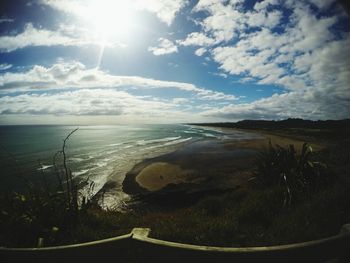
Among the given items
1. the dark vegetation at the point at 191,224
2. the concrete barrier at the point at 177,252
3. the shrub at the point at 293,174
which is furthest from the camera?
the shrub at the point at 293,174

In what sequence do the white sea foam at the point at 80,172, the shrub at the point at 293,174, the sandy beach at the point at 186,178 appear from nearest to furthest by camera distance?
the shrub at the point at 293,174, the sandy beach at the point at 186,178, the white sea foam at the point at 80,172

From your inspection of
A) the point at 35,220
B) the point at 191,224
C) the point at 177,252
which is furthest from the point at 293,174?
the point at 35,220

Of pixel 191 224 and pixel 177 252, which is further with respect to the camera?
pixel 191 224

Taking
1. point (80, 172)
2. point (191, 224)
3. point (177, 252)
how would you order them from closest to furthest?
point (177, 252) → point (191, 224) → point (80, 172)

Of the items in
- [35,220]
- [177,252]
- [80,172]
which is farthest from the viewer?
[80,172]

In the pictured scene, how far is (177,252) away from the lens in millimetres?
3367

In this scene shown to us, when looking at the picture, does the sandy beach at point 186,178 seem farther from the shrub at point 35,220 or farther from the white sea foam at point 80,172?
the shrub at point 35,220

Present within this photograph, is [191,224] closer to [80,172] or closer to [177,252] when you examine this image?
[177,252]

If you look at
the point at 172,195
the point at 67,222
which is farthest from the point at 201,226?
the point at 172,195

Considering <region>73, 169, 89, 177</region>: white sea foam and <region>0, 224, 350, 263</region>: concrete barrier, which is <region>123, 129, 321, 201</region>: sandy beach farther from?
<region>0, 224, 350, 263</region>: concrete barrier

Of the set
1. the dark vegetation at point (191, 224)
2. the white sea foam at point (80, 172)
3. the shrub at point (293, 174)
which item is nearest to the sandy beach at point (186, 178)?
the shrub at point (293, 174)

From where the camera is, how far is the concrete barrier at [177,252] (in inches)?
127

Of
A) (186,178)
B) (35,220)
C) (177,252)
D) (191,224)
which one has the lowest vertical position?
(186,178)

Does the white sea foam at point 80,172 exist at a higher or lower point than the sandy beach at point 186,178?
lower
